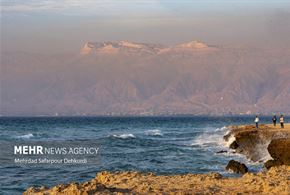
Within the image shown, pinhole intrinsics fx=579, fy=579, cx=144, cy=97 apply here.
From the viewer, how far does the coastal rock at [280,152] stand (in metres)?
34.1

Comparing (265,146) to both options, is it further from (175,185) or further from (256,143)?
(175,185)

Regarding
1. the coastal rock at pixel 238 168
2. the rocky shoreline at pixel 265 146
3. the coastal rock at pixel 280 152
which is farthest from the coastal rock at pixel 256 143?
the coastal rock at pixel 238 168

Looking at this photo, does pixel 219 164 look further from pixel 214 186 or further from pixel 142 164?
pixel 214 186

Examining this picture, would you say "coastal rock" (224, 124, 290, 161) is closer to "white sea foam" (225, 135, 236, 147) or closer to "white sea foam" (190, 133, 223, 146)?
"white sea foam" (225, 135, 236, 147)

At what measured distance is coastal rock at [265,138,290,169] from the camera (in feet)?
112

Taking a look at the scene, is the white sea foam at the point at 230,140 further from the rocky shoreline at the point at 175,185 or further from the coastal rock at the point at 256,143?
the rocky shoreline at the point at 175,185

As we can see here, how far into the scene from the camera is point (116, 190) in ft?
51.1

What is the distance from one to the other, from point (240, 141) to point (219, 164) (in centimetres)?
1336

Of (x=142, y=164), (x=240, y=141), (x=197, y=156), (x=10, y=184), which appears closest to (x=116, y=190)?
(x=10, y=184)

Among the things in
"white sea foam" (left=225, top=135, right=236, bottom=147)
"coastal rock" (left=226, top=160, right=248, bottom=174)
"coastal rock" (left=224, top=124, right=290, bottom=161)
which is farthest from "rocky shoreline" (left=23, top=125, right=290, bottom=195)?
"white sea foam" (left=225, top=135, right=236, bottom=147)

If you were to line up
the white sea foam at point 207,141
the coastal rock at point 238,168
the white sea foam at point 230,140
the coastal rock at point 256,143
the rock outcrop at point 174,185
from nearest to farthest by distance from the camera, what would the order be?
the rock outcrop at point 174,185 < the coastal rock at point 238,168 < the coastal rock at point 256,143 < the white sea foam at point 230,140 < the white sea foam at point 207,141

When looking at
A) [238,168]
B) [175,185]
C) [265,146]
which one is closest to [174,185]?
[175,185]

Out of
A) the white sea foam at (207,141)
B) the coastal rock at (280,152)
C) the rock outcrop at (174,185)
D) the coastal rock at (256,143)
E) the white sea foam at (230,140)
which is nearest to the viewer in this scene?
the rock outcrop at (174,185)

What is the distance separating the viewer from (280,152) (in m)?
35.0
